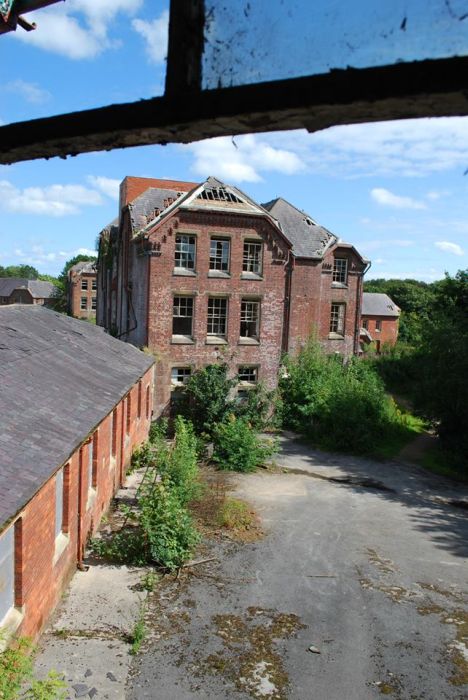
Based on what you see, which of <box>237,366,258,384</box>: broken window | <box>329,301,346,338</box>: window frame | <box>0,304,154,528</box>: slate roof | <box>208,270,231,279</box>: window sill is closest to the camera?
<box>0,304,154,528</box>: slate roof

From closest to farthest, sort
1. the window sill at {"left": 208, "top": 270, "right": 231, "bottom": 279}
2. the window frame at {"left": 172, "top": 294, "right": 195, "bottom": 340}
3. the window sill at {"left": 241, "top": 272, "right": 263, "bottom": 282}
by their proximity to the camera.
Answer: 1. the window frame at {"left": 172, "top": 294, "right": 195, "bottom": 340}
2. the window sill at {"left": 208, "top": 270, "right": 231, "bottom": 279}
3. the window sill at {"left": 241, "top": 272, "right": 263, "bottom": 282}

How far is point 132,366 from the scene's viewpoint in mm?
18266

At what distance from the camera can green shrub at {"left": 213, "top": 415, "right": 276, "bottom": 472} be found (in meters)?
20.1

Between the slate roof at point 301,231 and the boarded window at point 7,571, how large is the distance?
23.7 metres

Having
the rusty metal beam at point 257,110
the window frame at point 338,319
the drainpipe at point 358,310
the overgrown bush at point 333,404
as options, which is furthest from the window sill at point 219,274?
the rusty metal beam at point 257,110

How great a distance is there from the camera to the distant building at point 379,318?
5631cm

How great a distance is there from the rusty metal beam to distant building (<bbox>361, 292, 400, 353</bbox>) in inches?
2189

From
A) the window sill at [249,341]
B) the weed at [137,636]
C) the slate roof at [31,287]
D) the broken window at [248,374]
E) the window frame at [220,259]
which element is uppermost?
the slate roof at [31,287]

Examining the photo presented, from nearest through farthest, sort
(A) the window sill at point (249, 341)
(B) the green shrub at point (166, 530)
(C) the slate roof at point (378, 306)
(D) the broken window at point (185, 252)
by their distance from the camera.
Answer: (B) the green shrub at point (166, 530)
(D) the broken window at point (185, 252)
(A) the window sill at point (249, 341)
(C) the slate roof at point (378, 306)

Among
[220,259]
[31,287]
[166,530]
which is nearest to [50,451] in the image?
[166,530]

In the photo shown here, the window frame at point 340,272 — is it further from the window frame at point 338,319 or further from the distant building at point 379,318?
the distant building at point 379,318

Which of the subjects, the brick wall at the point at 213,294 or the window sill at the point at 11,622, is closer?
the window sill at the point at 11,622

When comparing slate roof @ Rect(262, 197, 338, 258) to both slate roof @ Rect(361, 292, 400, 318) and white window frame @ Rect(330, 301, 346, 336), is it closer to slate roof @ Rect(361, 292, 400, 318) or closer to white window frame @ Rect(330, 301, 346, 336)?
white window frame @ Rect(330, 301, 346, 336)

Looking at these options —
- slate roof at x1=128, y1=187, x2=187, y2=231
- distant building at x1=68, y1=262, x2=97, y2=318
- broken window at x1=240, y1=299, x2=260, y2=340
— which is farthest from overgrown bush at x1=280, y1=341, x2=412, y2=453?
distant building at x1=68, y1=262, x2=97, y2=318
